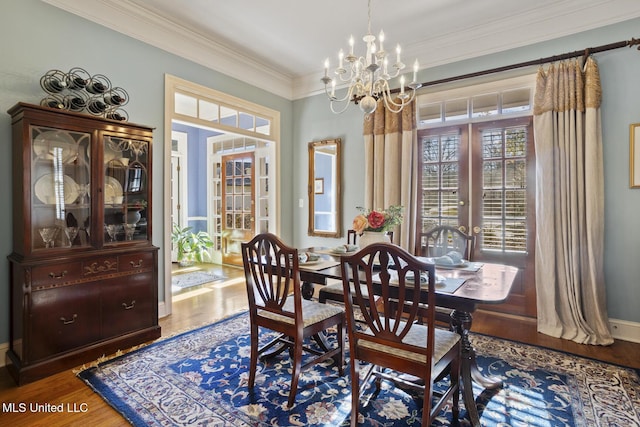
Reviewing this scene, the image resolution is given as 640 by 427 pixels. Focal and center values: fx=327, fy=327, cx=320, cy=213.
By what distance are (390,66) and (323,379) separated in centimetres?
350

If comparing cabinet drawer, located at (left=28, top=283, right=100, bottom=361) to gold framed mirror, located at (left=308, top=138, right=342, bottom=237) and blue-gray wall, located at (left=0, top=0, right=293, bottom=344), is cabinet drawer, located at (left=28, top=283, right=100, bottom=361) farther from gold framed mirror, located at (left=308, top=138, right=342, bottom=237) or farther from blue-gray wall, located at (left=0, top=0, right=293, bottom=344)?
gold framed mirror, located at (left=308, top=138, right=342, bottom=237)

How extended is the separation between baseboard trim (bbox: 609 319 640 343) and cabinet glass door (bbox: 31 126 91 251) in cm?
448

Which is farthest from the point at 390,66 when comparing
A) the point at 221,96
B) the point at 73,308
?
the point at 73,308

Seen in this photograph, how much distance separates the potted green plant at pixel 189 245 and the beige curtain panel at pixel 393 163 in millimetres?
3517

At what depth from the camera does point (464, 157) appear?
358cm

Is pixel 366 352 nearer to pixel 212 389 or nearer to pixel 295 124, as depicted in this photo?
pixel 212 389

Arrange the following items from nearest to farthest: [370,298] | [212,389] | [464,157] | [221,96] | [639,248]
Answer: [370,298]
[212,389]
[639,248]
[464,157]
[221,96]

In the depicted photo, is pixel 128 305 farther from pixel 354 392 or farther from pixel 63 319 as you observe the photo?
pixel 354 392

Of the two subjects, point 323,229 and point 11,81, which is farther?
point 323,229

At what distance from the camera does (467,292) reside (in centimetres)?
169

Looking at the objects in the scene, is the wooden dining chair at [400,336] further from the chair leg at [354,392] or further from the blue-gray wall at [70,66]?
the blue-gray wall at [70,66]

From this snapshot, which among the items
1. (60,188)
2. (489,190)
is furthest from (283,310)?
(489,190)

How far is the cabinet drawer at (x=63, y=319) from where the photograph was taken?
220cm

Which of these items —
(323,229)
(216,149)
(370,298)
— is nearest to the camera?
(370,298)
